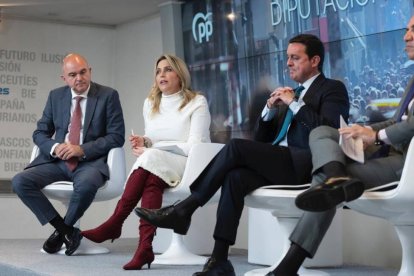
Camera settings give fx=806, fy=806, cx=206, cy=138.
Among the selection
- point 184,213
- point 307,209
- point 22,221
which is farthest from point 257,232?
point 22,221

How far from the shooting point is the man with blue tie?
10.3 feet

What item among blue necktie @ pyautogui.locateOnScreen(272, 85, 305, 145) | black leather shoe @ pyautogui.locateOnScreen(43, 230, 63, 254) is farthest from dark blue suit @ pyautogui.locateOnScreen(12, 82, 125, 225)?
blue necktie @ pyautogui.locateOnScreen(272, 85, 305, 145)

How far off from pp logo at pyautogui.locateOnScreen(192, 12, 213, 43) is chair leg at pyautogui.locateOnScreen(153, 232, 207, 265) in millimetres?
3084

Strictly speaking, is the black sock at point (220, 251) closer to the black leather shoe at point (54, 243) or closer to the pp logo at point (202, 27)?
the black leather shoe at point (54, 243)

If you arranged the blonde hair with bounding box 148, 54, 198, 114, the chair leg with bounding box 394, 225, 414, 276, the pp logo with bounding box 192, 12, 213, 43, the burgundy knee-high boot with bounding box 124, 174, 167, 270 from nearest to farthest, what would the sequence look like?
the chair leg with bounding box 394, 225, 414, 276
the burgundy knee-high boot with bounding box 124, 174, 167, 270
the blonde hair with bounding box 148, 54, 198, 114
the pp logo with bounding box 192, 12, 213, 43

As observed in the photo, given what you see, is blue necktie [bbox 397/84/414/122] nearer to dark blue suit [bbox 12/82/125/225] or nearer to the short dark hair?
the short dark hair

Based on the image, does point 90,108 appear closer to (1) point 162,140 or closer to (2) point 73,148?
(2) point 73,148

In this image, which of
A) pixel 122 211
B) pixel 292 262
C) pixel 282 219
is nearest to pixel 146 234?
pixel 122 211

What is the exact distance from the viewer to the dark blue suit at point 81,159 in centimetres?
516

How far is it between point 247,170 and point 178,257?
133cm

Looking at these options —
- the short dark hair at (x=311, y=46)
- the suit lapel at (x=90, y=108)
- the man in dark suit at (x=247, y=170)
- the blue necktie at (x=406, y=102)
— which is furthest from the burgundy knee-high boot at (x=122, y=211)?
the blue necktie at (x=406, y=102)

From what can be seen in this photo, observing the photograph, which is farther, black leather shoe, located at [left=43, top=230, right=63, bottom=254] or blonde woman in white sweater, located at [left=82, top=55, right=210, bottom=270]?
black leather shoe, located at [left=43, top=230, right=63, bottom=254]

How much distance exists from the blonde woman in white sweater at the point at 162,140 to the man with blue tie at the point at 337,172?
1.22 m

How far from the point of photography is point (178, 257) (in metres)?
4.91
